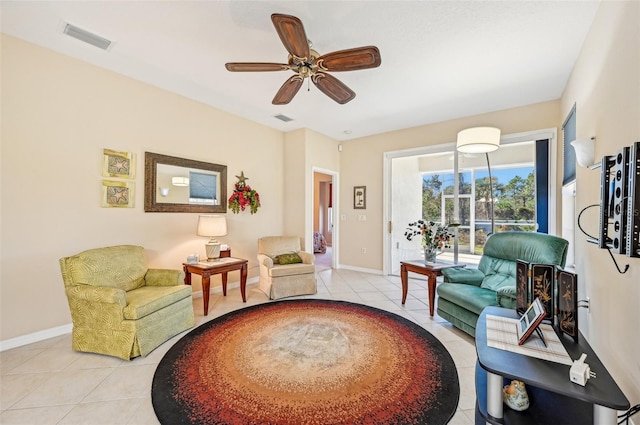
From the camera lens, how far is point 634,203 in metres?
1.04

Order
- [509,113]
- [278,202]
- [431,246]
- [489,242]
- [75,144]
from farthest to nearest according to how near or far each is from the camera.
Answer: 1. [278,202]
2. [509,113]
3. [431,246]
4. [489,242]
5. [75,144]

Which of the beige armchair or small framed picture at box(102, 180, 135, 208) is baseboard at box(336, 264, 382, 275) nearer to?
the beige armchair

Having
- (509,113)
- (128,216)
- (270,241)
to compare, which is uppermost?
(509,113)

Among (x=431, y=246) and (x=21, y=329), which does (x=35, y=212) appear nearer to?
(x=21, y=329)

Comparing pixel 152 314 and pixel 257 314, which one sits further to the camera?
pixel 257 314

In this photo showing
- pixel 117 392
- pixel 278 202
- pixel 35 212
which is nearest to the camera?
pixel 117 392

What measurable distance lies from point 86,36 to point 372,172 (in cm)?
441

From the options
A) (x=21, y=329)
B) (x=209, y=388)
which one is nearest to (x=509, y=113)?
Answer: (x=209, y=388)

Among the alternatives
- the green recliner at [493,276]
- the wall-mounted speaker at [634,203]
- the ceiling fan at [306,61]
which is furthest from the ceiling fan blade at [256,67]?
the green recliner at [493,276]

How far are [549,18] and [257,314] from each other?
12.9ft

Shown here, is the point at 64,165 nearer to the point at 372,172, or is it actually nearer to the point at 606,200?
the point at 606,200

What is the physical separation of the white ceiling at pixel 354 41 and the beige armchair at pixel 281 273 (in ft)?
7.25

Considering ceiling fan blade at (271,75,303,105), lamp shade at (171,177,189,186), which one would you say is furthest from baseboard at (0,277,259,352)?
ceiling fan blade at (271,75,303,105)

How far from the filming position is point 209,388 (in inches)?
72.8
